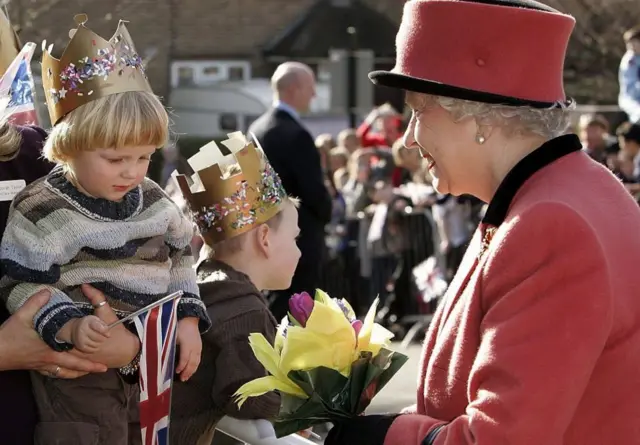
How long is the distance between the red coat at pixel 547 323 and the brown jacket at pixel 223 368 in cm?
116

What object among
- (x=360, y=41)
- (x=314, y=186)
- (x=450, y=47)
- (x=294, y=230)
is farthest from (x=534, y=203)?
(x=360, y=41)

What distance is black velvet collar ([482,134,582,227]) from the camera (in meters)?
2.70

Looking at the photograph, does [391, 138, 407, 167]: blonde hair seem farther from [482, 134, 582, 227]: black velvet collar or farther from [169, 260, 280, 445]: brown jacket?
[482, 134, 582, 227]: black velvet collar

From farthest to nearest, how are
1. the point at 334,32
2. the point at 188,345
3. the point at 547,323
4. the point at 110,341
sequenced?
the point at 334,32 → the point at 188,345 → the point at 110,341 → the point at 547,323

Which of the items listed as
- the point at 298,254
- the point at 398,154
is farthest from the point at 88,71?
the point at 398,154

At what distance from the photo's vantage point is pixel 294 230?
439 cm

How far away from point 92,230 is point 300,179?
15.4 ft

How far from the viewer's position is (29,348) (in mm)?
3193

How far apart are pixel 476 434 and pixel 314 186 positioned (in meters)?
5.54

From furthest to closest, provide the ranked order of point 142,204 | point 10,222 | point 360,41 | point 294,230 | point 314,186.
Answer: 1. point 360,41
2. point 314,186
3. point 294,230
4. point 142,204
5. point 10,222

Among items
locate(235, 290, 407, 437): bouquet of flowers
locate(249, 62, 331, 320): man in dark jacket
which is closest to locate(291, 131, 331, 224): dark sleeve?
locate(249, 62, 331, 320): man in dark jacket

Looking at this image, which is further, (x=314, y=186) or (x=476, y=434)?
(x=314, y=186)

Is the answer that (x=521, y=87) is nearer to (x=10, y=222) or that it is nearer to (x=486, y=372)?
(x=486, y=372)

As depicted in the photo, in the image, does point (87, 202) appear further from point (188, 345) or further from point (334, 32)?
point (334, 32)
